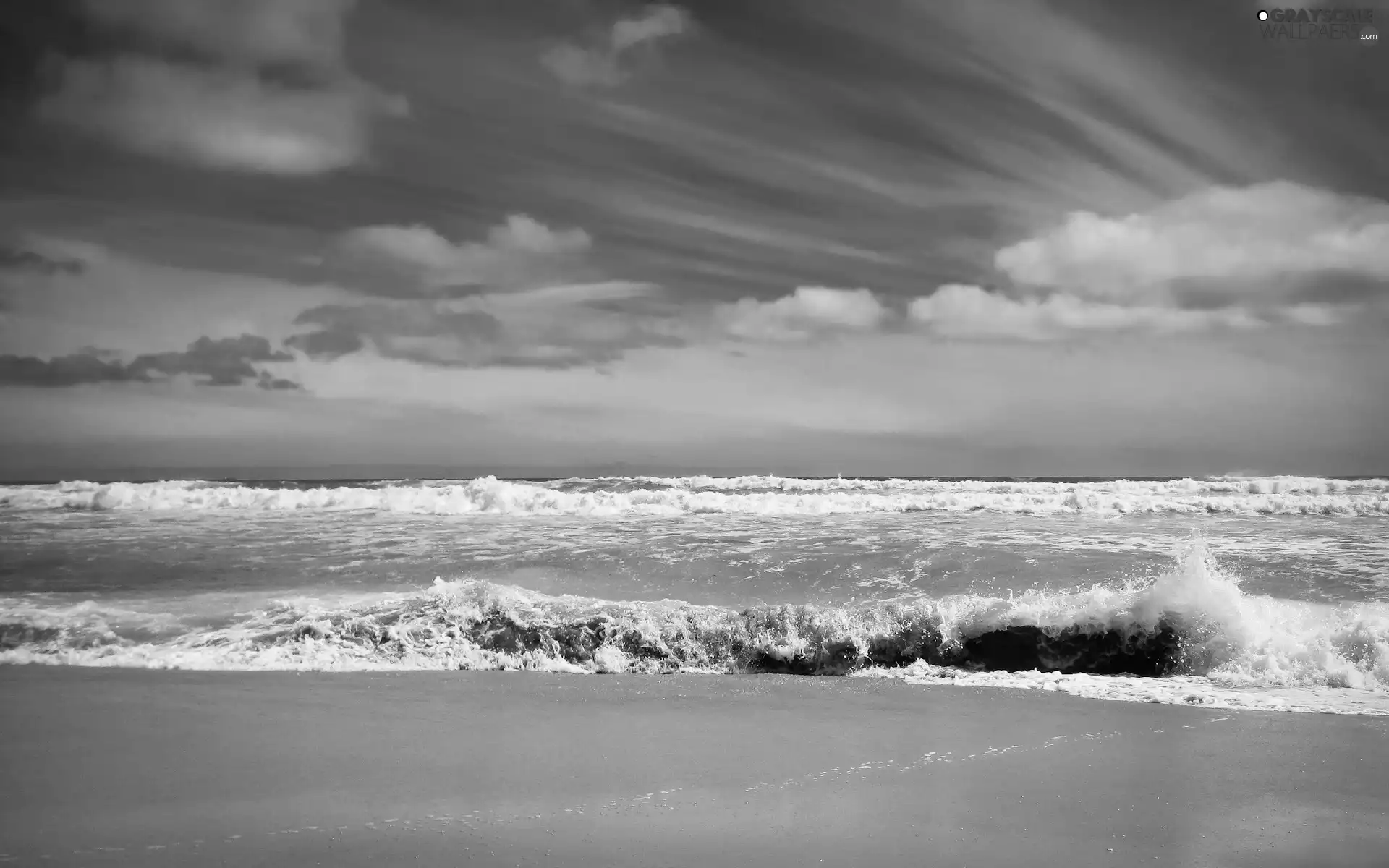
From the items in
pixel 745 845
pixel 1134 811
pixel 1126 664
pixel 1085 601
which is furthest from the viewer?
pixel 1085 601

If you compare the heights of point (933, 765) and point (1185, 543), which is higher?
point (1185, 543)

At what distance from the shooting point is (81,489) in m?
24.8

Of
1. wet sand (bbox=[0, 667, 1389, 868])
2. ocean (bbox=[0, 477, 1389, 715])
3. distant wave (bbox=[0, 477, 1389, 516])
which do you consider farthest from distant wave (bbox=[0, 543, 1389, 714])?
distant wave (bbox=[0, 477, 1389, 516])

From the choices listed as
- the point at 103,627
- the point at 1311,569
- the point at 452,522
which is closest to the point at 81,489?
the point at 452,522

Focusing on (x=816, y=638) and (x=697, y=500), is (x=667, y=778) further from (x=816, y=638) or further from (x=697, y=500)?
(x=697, y=500)

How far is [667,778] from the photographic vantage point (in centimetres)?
500

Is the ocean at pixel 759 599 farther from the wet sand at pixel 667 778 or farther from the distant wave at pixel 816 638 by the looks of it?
the wet sand at pixel 667 778

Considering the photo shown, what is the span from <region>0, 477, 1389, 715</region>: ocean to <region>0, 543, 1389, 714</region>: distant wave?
0.07ft

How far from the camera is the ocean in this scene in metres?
7.89

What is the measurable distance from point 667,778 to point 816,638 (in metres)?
3.74

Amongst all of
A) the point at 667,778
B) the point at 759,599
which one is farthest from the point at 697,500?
the point at 667,778

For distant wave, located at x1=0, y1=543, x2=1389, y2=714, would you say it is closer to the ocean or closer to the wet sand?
the ocean

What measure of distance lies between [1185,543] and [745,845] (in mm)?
11345

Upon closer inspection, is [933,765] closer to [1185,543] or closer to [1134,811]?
[1134,811]
